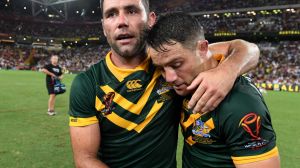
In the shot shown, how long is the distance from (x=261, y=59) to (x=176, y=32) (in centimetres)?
4282

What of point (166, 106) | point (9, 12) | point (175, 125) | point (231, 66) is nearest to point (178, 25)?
point (231, 66)

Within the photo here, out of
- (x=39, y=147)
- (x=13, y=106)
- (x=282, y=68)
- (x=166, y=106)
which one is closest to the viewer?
(x=166, y=106)

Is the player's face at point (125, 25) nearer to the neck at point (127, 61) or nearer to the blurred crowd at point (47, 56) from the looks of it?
the neck at point (127, 61)

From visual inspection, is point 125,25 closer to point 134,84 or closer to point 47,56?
point 134,84

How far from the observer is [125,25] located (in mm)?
2631

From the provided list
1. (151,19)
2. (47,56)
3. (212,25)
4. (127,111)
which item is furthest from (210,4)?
(127,111)

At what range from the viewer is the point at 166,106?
2.79 metres

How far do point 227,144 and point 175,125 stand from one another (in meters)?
0.75

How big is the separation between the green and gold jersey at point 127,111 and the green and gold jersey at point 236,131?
373 millimetres

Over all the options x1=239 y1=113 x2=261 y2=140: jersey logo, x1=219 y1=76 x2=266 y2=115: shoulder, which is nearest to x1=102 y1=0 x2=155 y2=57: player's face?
x1=219 y1=76 x2=266 y2=115: shoulder

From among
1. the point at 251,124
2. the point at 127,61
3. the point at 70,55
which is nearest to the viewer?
the point at 251,124

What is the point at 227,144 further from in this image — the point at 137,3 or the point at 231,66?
the point at 137,3

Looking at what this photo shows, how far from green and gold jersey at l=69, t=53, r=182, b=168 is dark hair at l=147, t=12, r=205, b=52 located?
437 mm

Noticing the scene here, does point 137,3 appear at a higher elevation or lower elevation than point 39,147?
higher
